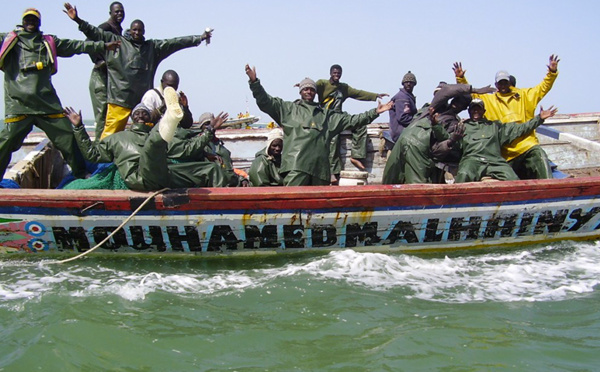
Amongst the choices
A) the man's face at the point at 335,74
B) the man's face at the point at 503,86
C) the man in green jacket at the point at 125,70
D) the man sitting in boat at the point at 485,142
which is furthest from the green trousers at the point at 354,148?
the man in green jacket at the point at 125,70

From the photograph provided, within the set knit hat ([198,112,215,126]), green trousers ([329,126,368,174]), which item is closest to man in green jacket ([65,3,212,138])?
knit hat ([198,112,215,126])

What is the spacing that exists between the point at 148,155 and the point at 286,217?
1398 millimetres

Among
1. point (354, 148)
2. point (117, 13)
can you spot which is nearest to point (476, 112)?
point (354, 148)

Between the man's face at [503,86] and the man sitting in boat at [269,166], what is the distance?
2826mm

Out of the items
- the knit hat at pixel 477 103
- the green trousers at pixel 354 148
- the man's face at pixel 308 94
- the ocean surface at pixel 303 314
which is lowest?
the ocean surface at pixel 303 314

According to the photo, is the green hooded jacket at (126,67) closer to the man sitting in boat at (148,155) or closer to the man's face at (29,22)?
Answer: the man's face at (29,22)

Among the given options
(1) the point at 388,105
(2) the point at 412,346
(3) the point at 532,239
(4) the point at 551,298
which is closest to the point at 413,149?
(1) the point at 388,105

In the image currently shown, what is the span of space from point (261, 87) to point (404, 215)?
2.02m

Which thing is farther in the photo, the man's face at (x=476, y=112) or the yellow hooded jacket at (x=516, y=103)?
the yellow hooded jacket at (x=516, y=103)

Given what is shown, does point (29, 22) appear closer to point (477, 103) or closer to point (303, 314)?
point (303, 314)

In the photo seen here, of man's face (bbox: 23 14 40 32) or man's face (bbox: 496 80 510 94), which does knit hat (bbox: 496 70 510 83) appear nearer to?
man's face (bbox: 496 80 510 94)

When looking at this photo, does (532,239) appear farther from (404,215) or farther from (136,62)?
(136,62)

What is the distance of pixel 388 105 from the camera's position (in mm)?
6266

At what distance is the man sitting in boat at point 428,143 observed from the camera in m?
6.09
